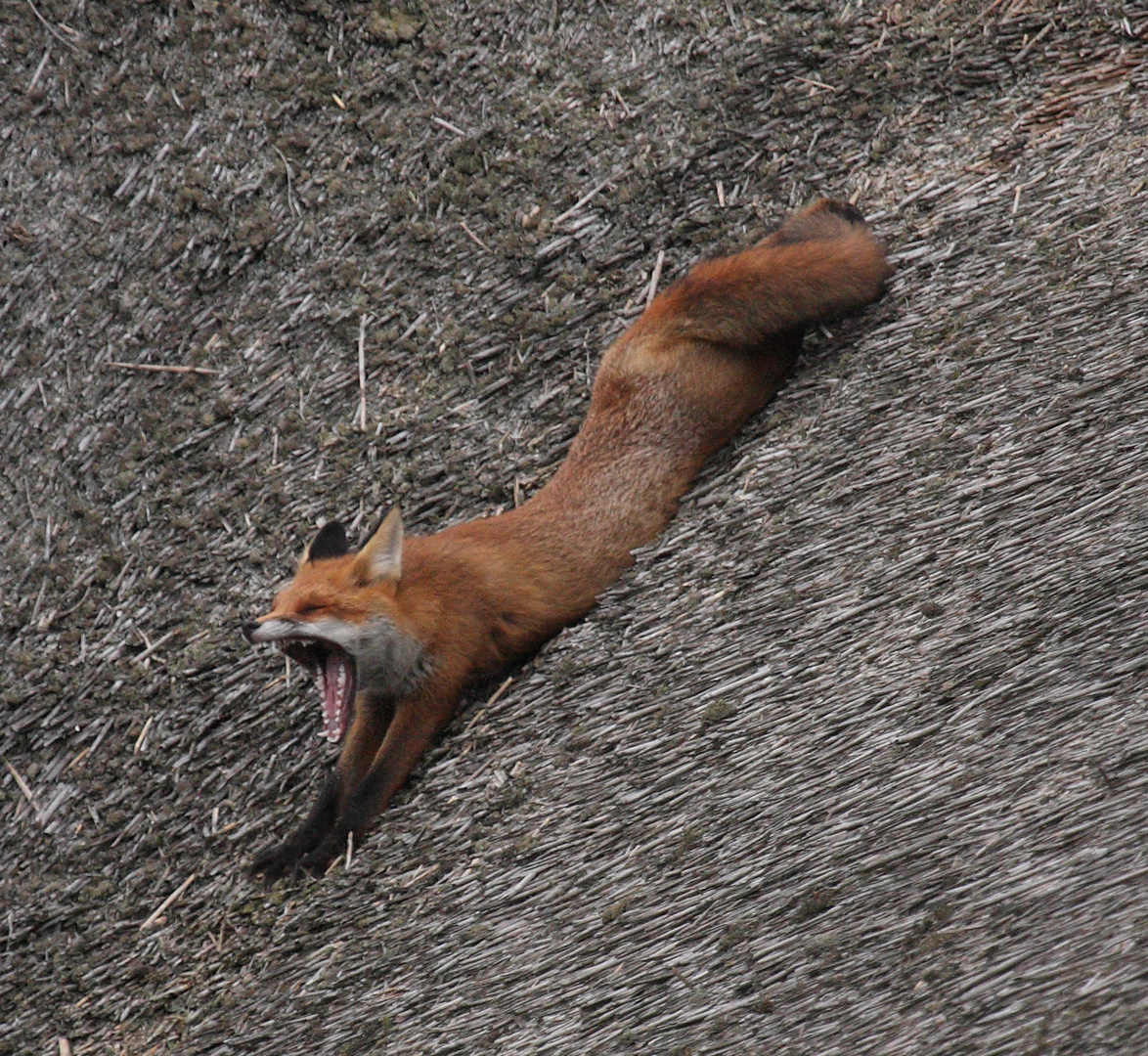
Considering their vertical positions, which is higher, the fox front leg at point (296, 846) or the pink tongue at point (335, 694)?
the pink tongue at point (335, 694)

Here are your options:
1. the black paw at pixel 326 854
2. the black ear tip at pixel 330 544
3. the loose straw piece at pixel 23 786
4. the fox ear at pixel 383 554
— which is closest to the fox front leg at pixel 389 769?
the black paw at pixel 326 854

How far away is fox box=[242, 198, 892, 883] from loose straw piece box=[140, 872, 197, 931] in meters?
0.24

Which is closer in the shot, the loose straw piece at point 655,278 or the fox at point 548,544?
the fox at point 548,544

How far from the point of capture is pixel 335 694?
3.53 meters

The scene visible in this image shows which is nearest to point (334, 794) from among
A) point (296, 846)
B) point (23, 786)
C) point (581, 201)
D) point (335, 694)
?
point (296, 846)

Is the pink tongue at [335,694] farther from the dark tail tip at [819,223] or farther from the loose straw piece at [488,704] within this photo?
the dark tail tip at [819,223]

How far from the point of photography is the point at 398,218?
455cm

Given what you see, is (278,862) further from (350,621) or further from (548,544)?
(548,544)

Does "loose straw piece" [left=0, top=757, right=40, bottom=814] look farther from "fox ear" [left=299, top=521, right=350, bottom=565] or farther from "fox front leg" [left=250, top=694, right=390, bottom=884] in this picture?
"fox ear" [left=299, top=521, right=350, bottom=565]

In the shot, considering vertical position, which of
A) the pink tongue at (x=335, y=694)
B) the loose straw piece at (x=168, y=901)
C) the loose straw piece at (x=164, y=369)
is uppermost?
the loose straw piece at (x=164, y=369)

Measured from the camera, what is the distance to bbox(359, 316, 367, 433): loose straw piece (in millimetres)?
4227

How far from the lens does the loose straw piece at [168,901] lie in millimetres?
3395

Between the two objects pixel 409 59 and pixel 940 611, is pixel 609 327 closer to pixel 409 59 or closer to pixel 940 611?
pixel 409 59

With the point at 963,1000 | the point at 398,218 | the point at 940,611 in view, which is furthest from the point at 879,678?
the point at 398,218
